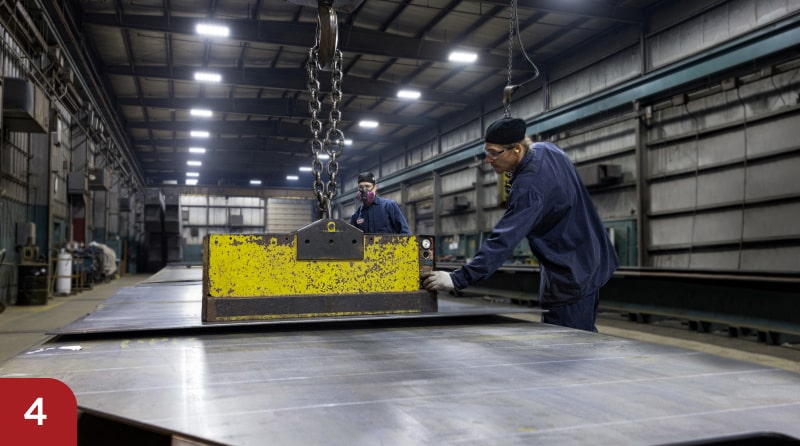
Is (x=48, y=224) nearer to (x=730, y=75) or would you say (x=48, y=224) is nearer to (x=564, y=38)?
(x=564, y=38)

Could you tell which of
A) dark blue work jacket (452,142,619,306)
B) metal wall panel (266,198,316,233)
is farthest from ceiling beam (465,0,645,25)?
metal wall panel (266,198,316,233)

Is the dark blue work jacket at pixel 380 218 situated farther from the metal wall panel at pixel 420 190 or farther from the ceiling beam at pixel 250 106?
the metal wall panel at pixel 420 190

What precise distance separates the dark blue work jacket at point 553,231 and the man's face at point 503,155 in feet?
0.15

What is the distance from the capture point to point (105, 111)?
554 inches

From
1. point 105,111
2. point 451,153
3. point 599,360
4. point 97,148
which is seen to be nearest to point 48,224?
point 105,111

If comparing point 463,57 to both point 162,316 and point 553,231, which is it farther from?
point 162,316

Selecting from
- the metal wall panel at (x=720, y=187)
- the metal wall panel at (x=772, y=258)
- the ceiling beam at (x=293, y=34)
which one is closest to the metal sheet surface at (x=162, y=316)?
the metal wall panel at (x=772, y=258)

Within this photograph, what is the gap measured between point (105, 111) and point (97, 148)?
187cm

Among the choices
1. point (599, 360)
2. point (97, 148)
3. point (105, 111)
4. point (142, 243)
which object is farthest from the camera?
point (142, 243)

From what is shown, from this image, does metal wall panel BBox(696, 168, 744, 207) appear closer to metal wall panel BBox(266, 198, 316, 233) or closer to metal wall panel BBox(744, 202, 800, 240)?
metal wall panel BBox(744, 202, 800, 240)

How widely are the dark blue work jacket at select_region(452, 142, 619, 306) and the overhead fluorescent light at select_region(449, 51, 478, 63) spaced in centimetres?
850

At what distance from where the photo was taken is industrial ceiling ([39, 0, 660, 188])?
9422 mm

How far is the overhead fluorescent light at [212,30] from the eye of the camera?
9.34 meters

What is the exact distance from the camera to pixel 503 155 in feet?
8.32
